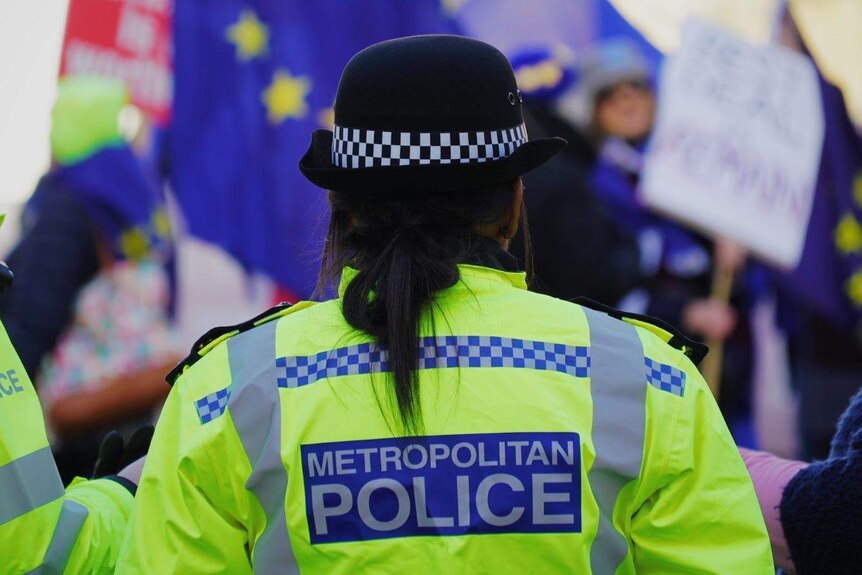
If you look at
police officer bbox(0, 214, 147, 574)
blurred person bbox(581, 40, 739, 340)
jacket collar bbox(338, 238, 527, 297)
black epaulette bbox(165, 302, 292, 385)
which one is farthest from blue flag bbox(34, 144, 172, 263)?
jacket collar bbox(338, 238, 527, 297)

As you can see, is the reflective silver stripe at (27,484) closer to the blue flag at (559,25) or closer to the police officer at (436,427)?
the police officer at (436,427)

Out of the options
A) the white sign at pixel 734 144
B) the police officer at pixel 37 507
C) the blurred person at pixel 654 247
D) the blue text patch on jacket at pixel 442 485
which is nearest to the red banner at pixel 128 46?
the blurred person at pixel 654 247

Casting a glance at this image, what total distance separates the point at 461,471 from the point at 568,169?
3.87m

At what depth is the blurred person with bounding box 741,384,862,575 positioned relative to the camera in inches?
66.2

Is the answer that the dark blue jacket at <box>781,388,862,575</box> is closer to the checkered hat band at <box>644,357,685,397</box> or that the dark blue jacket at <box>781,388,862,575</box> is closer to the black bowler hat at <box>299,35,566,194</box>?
the checkered hat band at <box>644,357,685,397</box>

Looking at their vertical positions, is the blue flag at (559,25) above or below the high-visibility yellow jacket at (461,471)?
above

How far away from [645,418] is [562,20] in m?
4.16

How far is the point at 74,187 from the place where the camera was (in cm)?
499

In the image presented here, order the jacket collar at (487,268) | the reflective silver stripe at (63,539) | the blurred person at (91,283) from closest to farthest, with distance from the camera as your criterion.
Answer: the jacket collar at (487,268) < the reflective silver stripe at (63,539) < the blurred person at (91,283)

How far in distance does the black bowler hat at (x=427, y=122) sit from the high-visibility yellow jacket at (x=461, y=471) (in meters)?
0.19

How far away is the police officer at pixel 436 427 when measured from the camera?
1396mm

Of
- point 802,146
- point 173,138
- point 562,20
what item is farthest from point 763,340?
point 173,138

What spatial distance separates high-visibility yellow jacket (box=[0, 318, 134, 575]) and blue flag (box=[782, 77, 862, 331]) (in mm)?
4298

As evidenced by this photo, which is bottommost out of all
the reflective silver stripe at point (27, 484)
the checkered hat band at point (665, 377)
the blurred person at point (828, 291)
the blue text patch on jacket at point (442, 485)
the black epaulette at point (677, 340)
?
the blurred person at point (828, 291)
